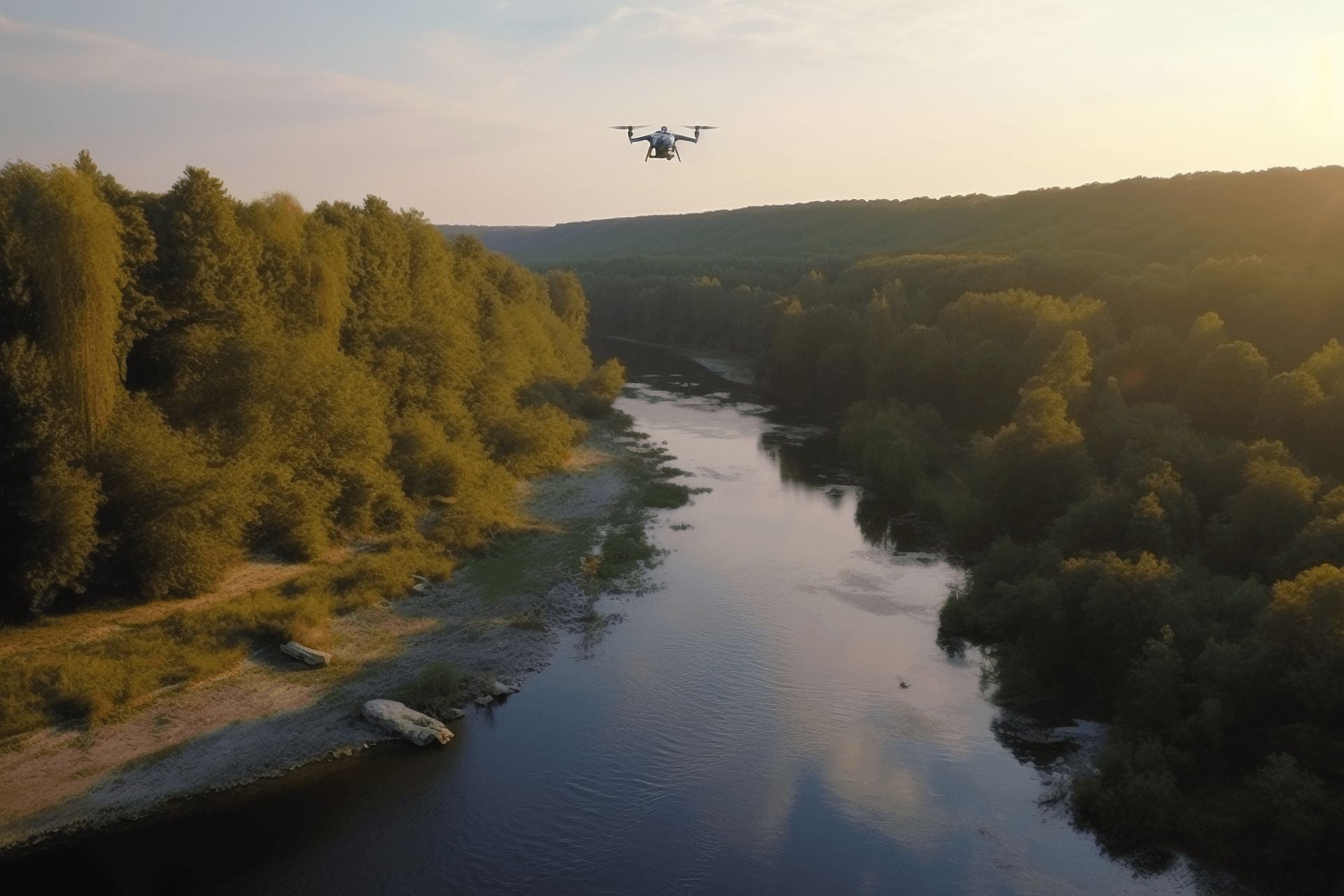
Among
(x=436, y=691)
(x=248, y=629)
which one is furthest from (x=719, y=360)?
(x=436, y=691)

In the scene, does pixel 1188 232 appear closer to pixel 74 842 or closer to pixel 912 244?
pixel 912 244

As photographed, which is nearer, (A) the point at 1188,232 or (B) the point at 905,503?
(B) the point at 905,503

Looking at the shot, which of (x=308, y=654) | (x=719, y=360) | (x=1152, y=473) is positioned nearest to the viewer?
(x=308, y=654)

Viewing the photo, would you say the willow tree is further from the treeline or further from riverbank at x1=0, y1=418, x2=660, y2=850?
riverbank at x1=0, y1=418, x2=660, y2=850

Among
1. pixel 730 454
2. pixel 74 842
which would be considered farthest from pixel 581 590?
pixel 730 454

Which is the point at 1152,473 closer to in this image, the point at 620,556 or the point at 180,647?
the point at 620,556
